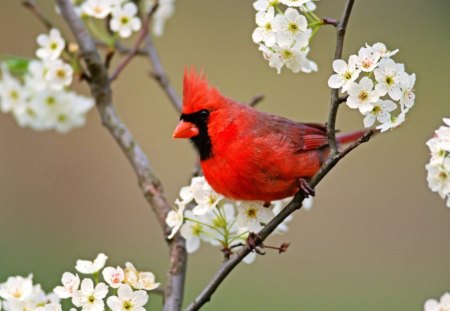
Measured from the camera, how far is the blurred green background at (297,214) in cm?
493

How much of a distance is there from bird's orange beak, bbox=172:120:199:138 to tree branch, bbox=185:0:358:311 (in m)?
0.50

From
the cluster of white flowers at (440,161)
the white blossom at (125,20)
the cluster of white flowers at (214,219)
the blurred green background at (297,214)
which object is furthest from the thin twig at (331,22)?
the blurred green background at (297,214)

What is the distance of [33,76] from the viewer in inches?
104

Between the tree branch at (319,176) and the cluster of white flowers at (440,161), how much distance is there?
16cm

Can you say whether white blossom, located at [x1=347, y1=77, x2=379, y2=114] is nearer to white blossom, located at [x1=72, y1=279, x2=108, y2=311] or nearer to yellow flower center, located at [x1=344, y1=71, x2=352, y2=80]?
yellow flower center, located at [x1=344, y1=71, x2=352, y2=80]

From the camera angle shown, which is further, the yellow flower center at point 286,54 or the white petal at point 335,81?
the yellow flower center at point 286,54

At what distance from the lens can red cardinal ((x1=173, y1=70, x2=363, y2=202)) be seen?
2211 millimetres

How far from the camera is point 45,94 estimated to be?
283 cm

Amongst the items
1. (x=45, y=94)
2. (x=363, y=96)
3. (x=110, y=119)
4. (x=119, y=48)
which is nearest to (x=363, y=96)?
(x=363, y=96)

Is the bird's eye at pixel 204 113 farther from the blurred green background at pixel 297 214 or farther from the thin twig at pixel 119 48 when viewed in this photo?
the blurred green background at pixel 297 214

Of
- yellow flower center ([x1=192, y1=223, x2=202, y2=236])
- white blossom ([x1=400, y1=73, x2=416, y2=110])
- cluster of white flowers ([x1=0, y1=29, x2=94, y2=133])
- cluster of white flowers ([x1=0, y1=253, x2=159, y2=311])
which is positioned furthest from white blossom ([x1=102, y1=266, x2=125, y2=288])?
cluster of white flowers ([x1=0, y1=29, x2=94, y2=133])

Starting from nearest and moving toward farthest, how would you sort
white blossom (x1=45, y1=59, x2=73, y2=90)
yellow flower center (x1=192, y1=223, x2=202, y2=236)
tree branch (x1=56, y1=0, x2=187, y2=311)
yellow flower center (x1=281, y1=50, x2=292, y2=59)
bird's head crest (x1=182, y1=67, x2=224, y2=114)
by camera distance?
1. yellow flower center (x1=281, y1=50, x2=292, y2=59)
2. yellow flower center (x1=192, y1=223, x2=202, y2=236)
3. bird's head crest (x1=182, y1=67, x2=224, y2=114)
4. tree branch (x1=56, y1=0, x2=187, y2=311)
5. white blossom (x1=45, y1=59, x2=73, y2=90)

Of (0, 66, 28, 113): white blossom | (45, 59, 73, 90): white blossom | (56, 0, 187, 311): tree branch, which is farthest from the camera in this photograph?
(0, 66, 28, 113): white blossom

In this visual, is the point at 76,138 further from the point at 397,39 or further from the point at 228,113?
the point at 228,113
